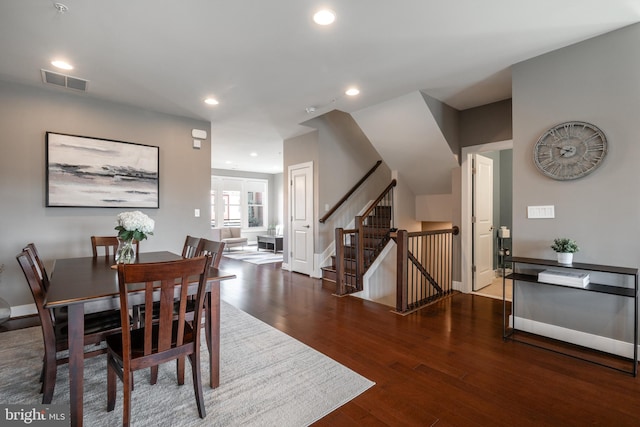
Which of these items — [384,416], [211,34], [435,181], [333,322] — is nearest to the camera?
[384,416]

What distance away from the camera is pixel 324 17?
2.21 m

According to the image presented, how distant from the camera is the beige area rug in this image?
1733mm

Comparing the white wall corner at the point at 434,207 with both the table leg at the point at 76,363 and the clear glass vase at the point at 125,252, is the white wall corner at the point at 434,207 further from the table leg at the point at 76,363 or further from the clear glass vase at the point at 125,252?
the table leg at the point at 76,363

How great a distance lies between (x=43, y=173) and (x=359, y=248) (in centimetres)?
400

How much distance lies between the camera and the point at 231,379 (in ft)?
6.95

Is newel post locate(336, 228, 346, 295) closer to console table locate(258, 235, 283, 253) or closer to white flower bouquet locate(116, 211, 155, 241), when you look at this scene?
white flower bouquet locate(116, 211, 155, 241)

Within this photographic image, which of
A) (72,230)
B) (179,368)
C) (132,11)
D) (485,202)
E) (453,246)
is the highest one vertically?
(132,11)

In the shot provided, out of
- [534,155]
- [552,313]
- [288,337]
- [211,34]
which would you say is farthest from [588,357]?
[211,34]

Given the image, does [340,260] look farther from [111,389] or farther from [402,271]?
[111,389]

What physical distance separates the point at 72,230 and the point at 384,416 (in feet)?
13.1

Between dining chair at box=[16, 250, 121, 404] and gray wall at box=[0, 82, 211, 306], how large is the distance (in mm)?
2132

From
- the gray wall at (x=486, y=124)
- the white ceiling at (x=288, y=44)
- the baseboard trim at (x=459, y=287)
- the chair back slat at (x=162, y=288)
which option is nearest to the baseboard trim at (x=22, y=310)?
the white ceiling at (x=288, y=44)

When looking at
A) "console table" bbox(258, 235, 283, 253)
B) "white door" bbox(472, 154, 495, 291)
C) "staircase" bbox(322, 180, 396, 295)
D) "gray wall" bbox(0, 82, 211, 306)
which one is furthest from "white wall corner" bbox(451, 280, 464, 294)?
"console table" bbox(258, 235, 283, 253)

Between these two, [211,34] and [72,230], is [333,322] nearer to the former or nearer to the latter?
[211,34]
